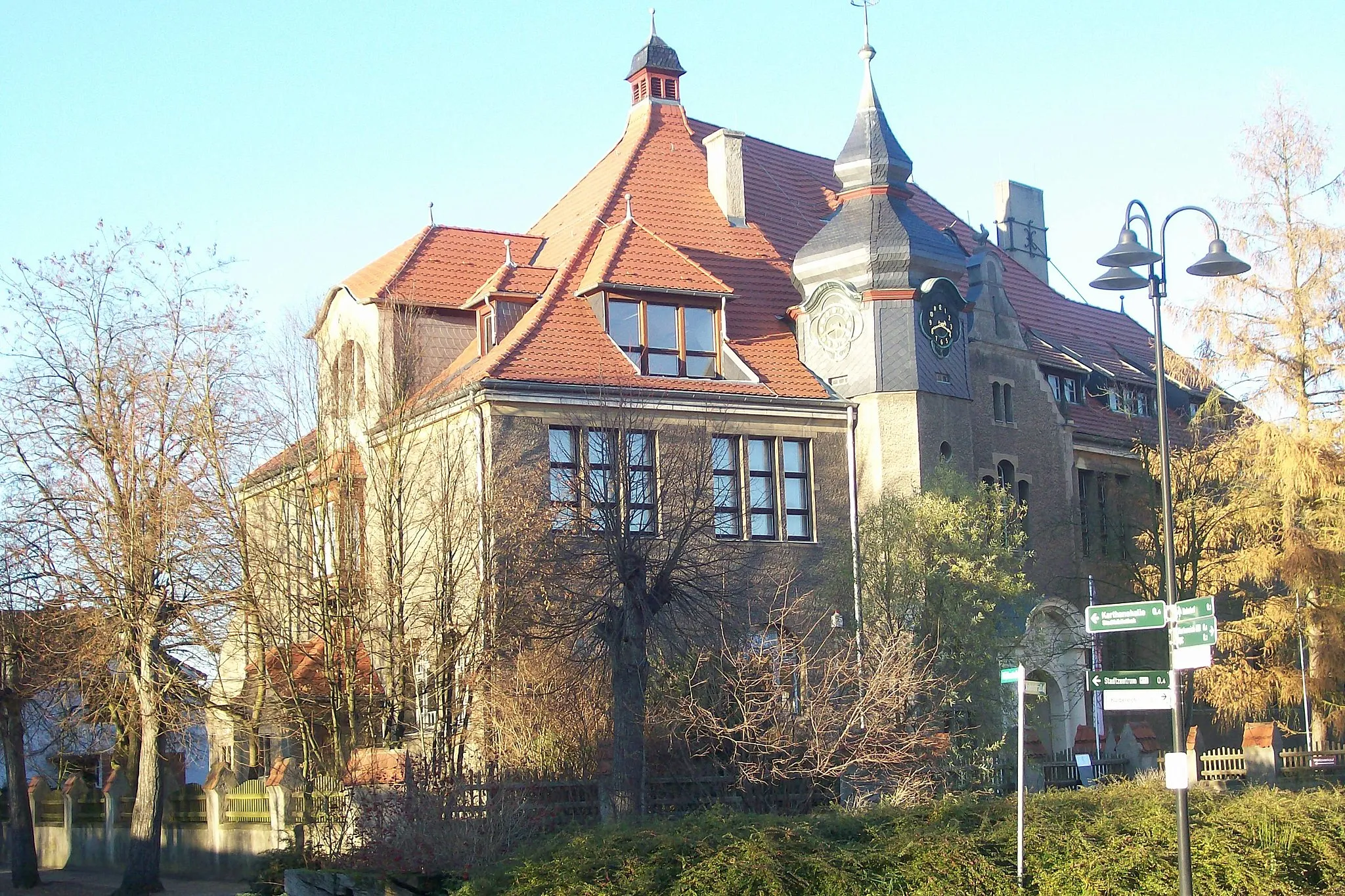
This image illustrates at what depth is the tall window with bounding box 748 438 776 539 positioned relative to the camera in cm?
3016

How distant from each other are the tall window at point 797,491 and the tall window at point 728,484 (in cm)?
124

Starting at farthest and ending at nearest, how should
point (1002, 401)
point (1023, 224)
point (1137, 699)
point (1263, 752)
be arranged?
point (1023, 224) < point (1002, 401) < point (1263, 752) < point (1137, 699)

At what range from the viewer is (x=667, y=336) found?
101 ft

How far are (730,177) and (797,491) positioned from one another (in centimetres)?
834

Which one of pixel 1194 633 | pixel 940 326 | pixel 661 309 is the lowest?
pixel 1194 633

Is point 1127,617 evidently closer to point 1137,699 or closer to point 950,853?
point 1137,699

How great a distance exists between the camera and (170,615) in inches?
1008

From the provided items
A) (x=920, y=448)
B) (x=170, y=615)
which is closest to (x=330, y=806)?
(x=170, y=615)

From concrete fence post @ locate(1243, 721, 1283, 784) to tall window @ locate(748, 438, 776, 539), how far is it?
9.94 metres

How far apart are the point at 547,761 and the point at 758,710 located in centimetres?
311

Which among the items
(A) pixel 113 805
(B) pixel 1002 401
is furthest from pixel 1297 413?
(A) pixel 113 805

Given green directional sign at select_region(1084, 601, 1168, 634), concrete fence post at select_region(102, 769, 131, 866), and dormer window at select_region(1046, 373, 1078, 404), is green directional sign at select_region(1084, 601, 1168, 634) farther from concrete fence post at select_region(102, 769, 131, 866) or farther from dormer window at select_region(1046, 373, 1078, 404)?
concrete fence post at select_region(102, 769, 131, 866)

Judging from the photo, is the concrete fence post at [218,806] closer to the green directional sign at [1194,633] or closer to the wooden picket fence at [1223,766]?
the wooden picket fence at [1223,766]

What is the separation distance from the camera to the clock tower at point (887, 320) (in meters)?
31.0
